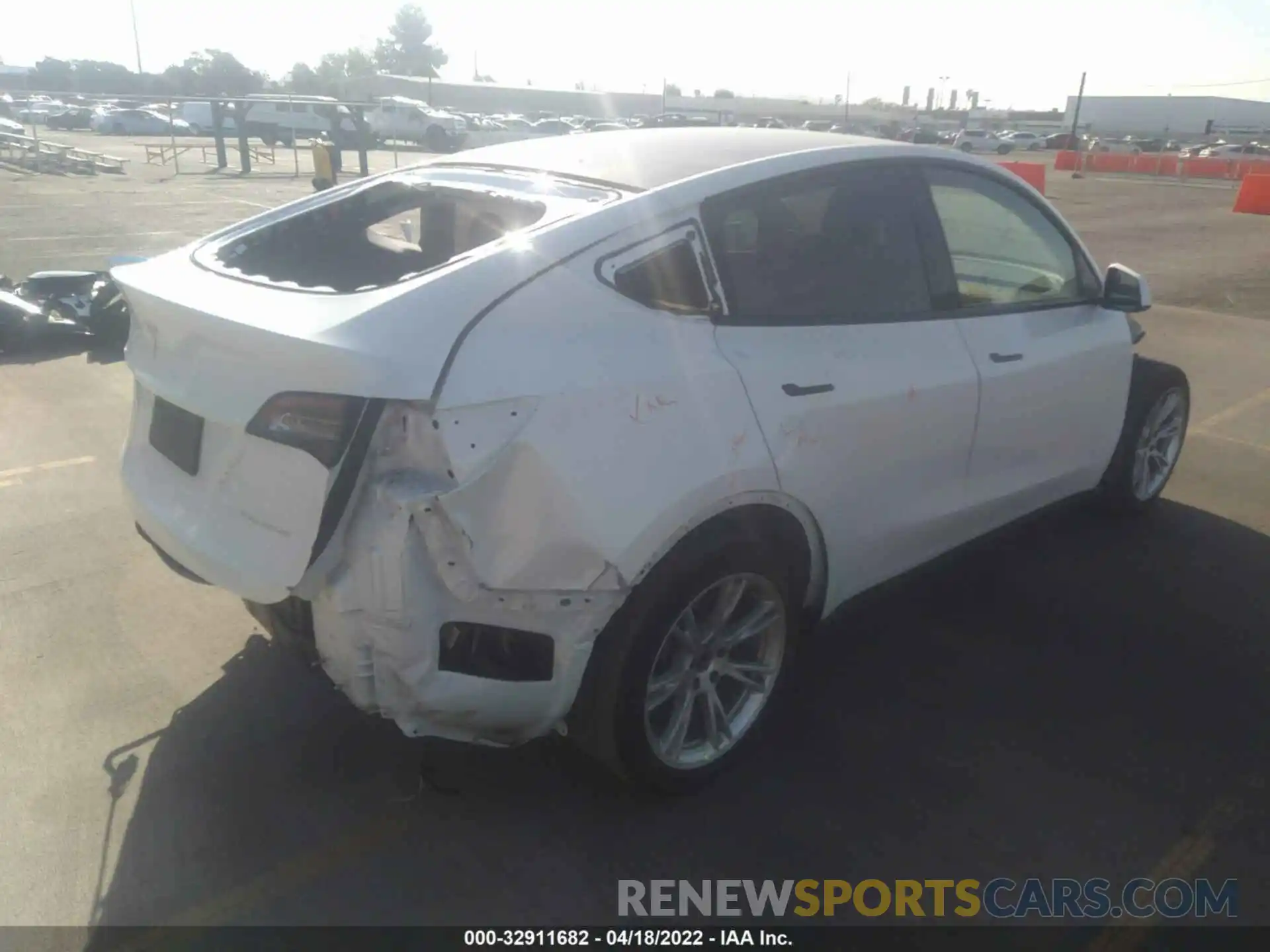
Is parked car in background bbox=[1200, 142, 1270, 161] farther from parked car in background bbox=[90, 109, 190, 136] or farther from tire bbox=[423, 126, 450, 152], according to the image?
parked car in background bbox=[90, 109, 190, 136]

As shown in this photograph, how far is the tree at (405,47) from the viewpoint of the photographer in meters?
108

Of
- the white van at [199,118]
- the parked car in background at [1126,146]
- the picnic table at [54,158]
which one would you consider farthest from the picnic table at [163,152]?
the parked car in background at [1126,146]

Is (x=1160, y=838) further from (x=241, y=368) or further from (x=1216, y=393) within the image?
(x=1216, y=393)

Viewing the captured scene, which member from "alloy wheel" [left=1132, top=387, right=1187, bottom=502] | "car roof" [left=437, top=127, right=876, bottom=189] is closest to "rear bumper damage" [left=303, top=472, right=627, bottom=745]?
"car roof" [left=437, top=127, right=876, bottom=189]

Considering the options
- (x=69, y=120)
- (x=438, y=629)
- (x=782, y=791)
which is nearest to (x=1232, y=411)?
(x=782, y=791)

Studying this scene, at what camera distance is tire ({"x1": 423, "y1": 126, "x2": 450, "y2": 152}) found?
127 ft

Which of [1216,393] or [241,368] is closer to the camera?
[241,368]

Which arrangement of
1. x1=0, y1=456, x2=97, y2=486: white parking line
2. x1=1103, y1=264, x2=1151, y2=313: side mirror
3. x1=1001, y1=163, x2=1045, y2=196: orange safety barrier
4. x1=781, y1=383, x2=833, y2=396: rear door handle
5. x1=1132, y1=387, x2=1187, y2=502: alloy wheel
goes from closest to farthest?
x1=781, y1=383, x2=833, y2=396: rear door handle < x1=1103, y1=264, x2=1151, y2=313: side mirror < x1=1132, y1=387, x2=1187, y2=502: alloy wheel < x1=0, y1=456, x2=97, y2=486: white parking line < x1=1001, y1=163, x2=1045, y2=196: orange safety barrier

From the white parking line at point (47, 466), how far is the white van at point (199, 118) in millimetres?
40074

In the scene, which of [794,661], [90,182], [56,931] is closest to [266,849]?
[56,931]

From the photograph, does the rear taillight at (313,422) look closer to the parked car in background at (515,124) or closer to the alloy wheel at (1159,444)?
the alloy wheel at (1159,444)

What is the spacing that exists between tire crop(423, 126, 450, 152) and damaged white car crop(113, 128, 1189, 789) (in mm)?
37830

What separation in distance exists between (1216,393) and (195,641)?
23.6 ft

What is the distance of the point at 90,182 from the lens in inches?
840
